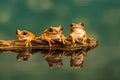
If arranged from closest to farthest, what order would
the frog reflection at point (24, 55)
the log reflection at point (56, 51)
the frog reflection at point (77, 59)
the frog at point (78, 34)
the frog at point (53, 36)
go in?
the frog reflection at point (77, 59), the log reflection at point (56, 51), the frog reflection at point (24, 55), the frog at point (53, 36), the frog at point (78, 34)

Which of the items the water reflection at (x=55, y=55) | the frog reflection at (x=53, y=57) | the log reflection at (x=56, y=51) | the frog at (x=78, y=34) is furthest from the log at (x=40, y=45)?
the frog reflection at (x=53, y=57)

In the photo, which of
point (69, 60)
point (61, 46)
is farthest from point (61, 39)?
point (69, 60)

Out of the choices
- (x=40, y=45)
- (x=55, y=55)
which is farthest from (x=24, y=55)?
(x=40, y=45)

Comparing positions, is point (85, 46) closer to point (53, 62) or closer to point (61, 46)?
point (61, 46)

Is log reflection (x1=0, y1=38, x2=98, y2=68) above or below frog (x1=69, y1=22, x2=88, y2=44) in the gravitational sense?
below

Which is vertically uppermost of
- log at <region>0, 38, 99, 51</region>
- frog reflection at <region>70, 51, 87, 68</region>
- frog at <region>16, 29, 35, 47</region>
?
frog at <region>16, 29, 35, 47</region>

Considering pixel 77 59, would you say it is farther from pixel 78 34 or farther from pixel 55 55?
pixel 78 34

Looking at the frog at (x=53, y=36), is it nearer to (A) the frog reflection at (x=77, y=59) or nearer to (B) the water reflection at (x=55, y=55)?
(B) the water reflection at (x=55, y=55)

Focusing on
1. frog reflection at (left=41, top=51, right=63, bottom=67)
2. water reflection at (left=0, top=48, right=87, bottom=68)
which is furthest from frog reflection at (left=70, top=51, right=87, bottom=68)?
frog reflection at (left=41, top=51, right=63, bottom=67)

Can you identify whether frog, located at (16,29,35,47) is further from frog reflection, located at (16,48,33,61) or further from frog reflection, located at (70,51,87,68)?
frog reflection, located at (70,51,87,68)
